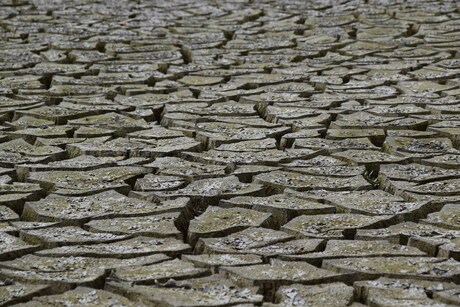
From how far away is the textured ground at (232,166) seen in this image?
2.09 meters

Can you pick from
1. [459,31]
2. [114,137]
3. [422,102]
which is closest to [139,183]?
[114,137]

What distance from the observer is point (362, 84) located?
4195 millimetres

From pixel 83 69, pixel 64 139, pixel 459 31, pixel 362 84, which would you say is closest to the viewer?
pixel 64 139

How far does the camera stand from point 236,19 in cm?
606

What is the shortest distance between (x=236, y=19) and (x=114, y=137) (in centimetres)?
282

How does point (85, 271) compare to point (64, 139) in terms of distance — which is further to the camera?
point (64, 139)

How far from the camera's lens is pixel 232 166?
300cm

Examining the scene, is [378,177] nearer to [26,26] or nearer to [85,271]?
[85,271]

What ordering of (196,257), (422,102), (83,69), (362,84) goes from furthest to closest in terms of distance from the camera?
(83,69)
(362,84)
(422,102)
(196,257)

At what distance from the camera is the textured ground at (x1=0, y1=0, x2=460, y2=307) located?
2088 millimetres

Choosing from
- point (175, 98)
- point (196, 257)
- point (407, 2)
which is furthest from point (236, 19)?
point (196, 257)

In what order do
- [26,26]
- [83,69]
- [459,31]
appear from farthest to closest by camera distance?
[26,26] < [459,31] < [83,69]

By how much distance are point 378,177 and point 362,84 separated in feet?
4.50

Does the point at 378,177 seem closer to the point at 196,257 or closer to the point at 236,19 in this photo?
the point at 196,257
